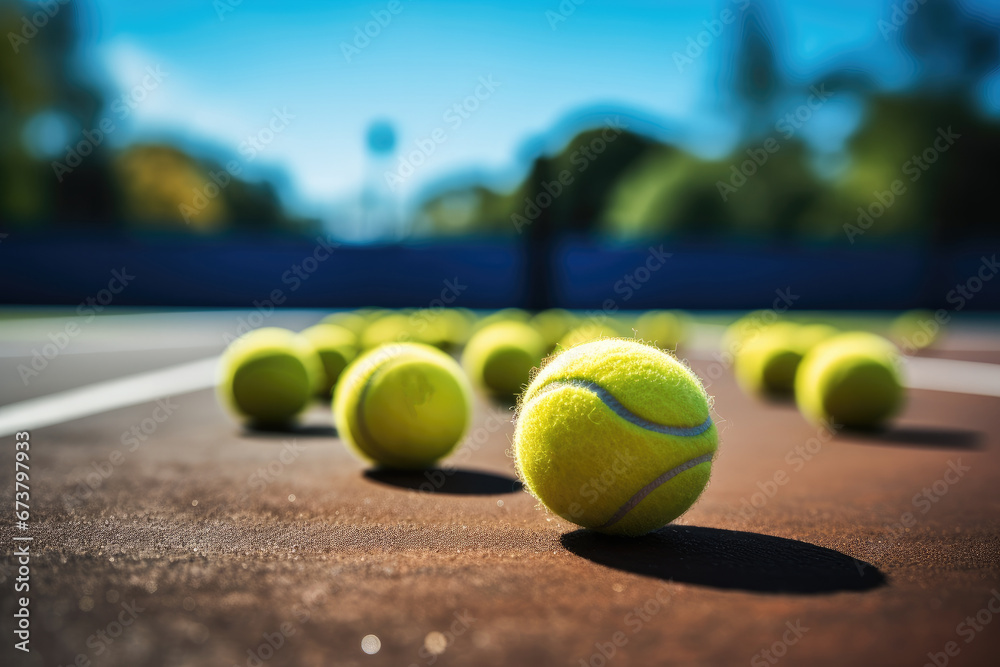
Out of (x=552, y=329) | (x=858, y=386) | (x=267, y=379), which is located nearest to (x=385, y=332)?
(x=552, y=329)

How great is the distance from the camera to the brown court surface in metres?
2.43

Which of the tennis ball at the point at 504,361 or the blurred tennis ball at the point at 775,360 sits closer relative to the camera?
the tennis ball at the point at 504,361

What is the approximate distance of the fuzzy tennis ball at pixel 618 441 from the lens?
3271mm

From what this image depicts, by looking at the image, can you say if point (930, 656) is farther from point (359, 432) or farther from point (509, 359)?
point (509, 359)

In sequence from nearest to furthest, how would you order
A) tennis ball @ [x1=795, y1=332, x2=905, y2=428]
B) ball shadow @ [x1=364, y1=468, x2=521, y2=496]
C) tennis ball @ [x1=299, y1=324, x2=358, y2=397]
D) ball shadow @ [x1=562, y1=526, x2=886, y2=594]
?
ball shadow @ [x1=562, y1=526, x2=886, y2=594] → ball shadow @ [x1=364, y1=468, x2=521, y2=496] → tennis ball @ [x1=795, y1=332, x2=905, y2=428] → tennis ball @ [x1=299, y1=324, x2=358, y2=397]

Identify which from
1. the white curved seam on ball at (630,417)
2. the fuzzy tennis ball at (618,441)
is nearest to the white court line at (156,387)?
the fuzzy tennis ball at (618,441)

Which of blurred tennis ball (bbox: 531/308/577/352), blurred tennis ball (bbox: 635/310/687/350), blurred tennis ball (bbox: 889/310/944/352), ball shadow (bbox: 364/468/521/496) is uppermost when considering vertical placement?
ball shadow (bbox: 364/468/521/496)

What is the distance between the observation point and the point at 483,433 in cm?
668

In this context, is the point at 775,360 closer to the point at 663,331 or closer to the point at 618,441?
the point at 663,331

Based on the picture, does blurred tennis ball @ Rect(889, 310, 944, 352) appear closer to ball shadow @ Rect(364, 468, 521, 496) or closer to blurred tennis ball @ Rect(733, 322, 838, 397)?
blurred tennis ball @ Rect(733, 322, 838, 397)

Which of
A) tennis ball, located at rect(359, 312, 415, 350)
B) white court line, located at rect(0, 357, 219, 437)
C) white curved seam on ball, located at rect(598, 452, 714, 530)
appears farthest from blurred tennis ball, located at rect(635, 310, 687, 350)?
white curved seam on ball, located at rect(598, 452, 714, 530)

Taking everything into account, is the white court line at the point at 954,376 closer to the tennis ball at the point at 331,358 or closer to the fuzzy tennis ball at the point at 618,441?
the tennis ball at the point at 331,358

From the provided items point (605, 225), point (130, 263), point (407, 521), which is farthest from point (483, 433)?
point (605, 225)

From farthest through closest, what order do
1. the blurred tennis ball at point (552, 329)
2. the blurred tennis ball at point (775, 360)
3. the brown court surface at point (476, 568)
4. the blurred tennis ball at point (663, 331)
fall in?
the blurred tennis ball at point (663, 331), the blurred tennis ball at point (552, 329), the blurred tennis ball at point (775, 360), the brown court surface at point (476, 568)
